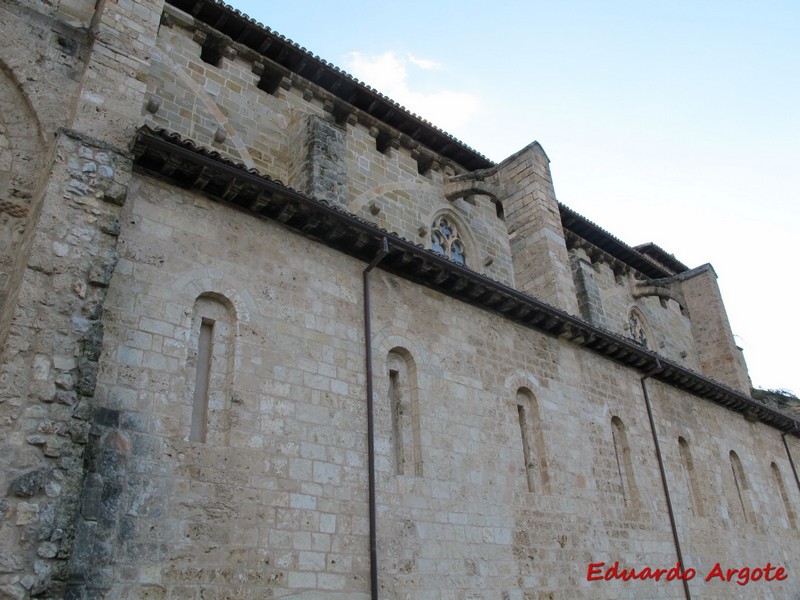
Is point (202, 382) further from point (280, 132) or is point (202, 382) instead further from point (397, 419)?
point (280, 132)

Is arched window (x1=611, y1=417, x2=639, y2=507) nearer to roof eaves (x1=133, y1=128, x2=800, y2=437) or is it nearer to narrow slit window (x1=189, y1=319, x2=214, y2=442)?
roof eaves (x1=133, y1=128, x2=800, y2=437)

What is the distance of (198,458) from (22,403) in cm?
165

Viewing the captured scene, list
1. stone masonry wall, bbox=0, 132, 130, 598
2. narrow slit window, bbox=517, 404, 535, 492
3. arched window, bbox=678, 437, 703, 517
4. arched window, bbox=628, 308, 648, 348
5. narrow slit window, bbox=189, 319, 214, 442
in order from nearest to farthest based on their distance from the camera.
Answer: stone masonry wall, bbox=0, 132, 130, 598, narrow slit window, bbox=189, 319, 214, 442, narrow slit window, bbox=517, 404, 535, 492, arched window, bbox=678, 437, 703, 517, arched window, bbox=628, 308, 648, 348

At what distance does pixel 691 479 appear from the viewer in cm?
1327

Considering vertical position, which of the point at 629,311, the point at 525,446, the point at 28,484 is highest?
the point at 629,311

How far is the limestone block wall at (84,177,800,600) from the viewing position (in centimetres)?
603

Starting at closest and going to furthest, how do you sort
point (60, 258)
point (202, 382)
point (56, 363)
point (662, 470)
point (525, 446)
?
point (56, 363) < point (60, 258) < point (202, 382) < point (525, 446) < point (662, 470)

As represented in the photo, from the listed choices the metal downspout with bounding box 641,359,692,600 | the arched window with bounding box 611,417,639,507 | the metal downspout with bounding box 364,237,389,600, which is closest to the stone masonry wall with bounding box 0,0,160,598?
the metal downspout with bounding box 364,237,389,600

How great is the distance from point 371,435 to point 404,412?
91 centimetres

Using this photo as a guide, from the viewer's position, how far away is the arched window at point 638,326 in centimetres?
1975

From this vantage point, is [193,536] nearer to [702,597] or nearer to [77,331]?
[77,331]

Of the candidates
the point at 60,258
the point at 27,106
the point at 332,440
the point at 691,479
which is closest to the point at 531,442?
the point at 332,440

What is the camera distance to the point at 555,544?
9.20 m

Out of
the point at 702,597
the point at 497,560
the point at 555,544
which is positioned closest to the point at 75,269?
the point at 497,560
